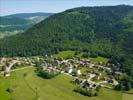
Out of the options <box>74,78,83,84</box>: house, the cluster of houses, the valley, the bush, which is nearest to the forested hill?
the valley

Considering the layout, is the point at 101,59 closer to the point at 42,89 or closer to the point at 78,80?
the point at 78,80

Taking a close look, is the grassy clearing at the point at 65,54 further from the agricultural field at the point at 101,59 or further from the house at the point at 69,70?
the house at the point at 69,70

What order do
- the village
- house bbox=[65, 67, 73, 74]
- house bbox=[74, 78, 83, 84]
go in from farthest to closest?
house bbox=[65, 67, 73, 74], the village, house bbox=[74, 78, 83, 84]

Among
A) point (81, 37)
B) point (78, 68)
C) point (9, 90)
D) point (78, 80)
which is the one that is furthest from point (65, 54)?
point (9, 90)

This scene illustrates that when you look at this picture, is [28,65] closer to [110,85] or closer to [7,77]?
[7,77]

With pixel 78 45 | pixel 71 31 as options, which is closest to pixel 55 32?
pixel 71 31

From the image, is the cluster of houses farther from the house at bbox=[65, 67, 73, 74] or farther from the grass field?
the grass field
